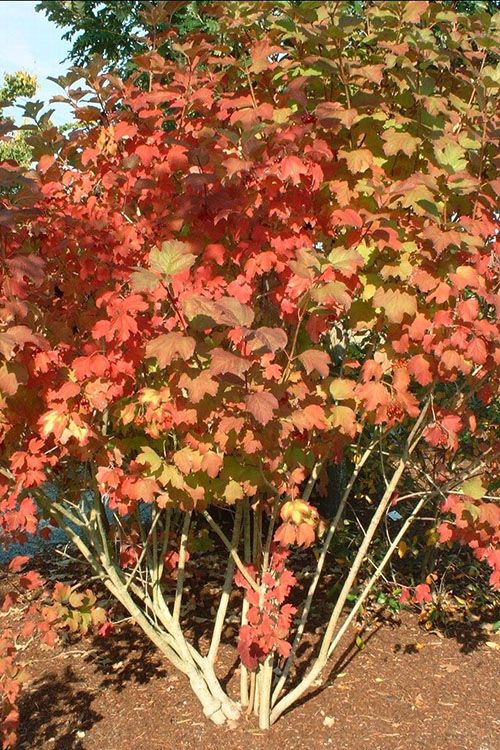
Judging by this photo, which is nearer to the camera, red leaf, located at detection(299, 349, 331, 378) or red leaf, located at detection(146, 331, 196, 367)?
red leaf, located at detection(146, 331, 196, 367)

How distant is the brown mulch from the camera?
3.39 m

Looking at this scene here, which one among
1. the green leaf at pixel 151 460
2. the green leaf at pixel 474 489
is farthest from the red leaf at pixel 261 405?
the green leaf at pixel 474 489

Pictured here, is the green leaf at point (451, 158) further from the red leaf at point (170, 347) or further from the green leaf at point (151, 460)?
the green leaf at point (151, 460)

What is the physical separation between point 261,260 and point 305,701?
7.54 ft

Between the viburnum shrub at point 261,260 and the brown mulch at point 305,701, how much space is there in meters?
0.45

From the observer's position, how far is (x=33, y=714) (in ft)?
12.1

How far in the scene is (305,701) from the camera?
12.1 feet

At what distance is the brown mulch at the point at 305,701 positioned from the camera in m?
3.39

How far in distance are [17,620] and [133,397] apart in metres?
2.65

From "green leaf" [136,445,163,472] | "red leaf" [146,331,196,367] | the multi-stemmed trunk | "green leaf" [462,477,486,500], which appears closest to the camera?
"red leaf" [146,331,196,367]

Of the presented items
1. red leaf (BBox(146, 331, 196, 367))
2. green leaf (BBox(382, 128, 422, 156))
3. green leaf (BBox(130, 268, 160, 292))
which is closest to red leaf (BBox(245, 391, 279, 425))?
red leaf (BBox(146, 331, 196, 367))

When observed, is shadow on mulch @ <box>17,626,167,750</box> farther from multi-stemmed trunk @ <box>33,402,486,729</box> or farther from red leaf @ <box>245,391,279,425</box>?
red leaf @ <box>245,391,279,425</box>

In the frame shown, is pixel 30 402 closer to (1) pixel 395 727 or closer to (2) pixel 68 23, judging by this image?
(1) pixel 395 727

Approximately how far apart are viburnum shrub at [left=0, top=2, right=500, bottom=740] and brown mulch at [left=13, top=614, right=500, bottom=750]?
17.6 inches
